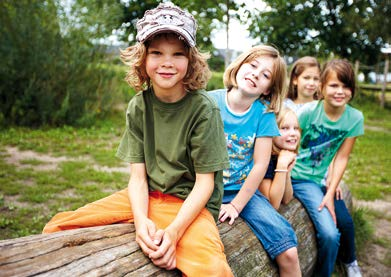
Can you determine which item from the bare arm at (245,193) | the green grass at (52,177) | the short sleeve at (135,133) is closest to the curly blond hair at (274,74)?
the bare arm at (245,193)

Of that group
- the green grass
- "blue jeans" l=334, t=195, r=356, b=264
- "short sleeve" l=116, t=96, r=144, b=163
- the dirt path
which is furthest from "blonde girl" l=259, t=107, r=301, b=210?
the green grass

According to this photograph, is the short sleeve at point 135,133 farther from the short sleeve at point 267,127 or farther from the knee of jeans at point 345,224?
the knee of jeans at point 345,224

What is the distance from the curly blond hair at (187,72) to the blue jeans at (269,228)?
0.91m

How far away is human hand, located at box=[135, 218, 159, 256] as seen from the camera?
1.91 m

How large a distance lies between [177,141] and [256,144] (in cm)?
75

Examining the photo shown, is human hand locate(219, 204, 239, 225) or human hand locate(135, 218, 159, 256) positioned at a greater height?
human hand locate(135, 218, 159, 256)

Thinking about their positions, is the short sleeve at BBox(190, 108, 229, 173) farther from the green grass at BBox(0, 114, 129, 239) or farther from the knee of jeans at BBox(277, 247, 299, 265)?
the green grass at BBox(0, 114, 129, 239)

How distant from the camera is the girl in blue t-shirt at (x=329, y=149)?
335 centimetres

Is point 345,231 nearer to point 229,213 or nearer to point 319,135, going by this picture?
point 319,135

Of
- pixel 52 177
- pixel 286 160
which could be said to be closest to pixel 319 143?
pixel 286 160

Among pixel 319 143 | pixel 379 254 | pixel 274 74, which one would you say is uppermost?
pixel 274 74

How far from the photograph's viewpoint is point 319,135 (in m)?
3.49

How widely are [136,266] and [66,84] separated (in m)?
8.16

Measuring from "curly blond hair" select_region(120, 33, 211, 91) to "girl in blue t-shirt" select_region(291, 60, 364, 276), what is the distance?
5.18ft
